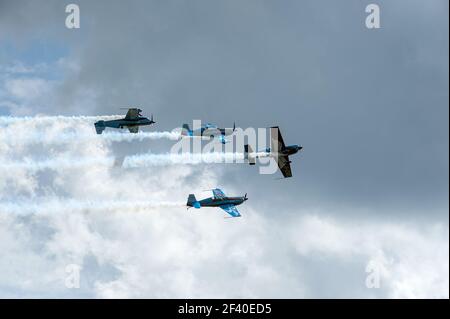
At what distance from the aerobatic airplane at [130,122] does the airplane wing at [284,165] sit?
1065 inches

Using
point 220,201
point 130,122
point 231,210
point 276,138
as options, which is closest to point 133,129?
point 130,122

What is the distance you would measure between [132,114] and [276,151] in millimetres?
30251

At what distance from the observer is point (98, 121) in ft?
545

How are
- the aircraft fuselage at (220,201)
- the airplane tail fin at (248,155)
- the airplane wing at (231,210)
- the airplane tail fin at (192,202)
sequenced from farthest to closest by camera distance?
the airplane wing at (231,210) < the aircraft fuselage at (220,201) < the airplane tail fin at (192,202) < the airplane tail fin at (248,155)

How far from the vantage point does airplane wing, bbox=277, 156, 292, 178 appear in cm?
16212

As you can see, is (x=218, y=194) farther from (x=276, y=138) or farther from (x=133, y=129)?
(x=133, y=129)

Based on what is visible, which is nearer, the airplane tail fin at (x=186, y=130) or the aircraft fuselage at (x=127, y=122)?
the aircraft fuselage at (x=127, y=122)

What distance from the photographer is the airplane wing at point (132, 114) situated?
546 feet

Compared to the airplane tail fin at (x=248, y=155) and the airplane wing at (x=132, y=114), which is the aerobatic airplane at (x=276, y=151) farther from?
the airplane wing at (x=132, y=114)

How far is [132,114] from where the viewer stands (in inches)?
6560

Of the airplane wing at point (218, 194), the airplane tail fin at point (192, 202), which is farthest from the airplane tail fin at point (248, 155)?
the airplane wing at point (218, 194)
